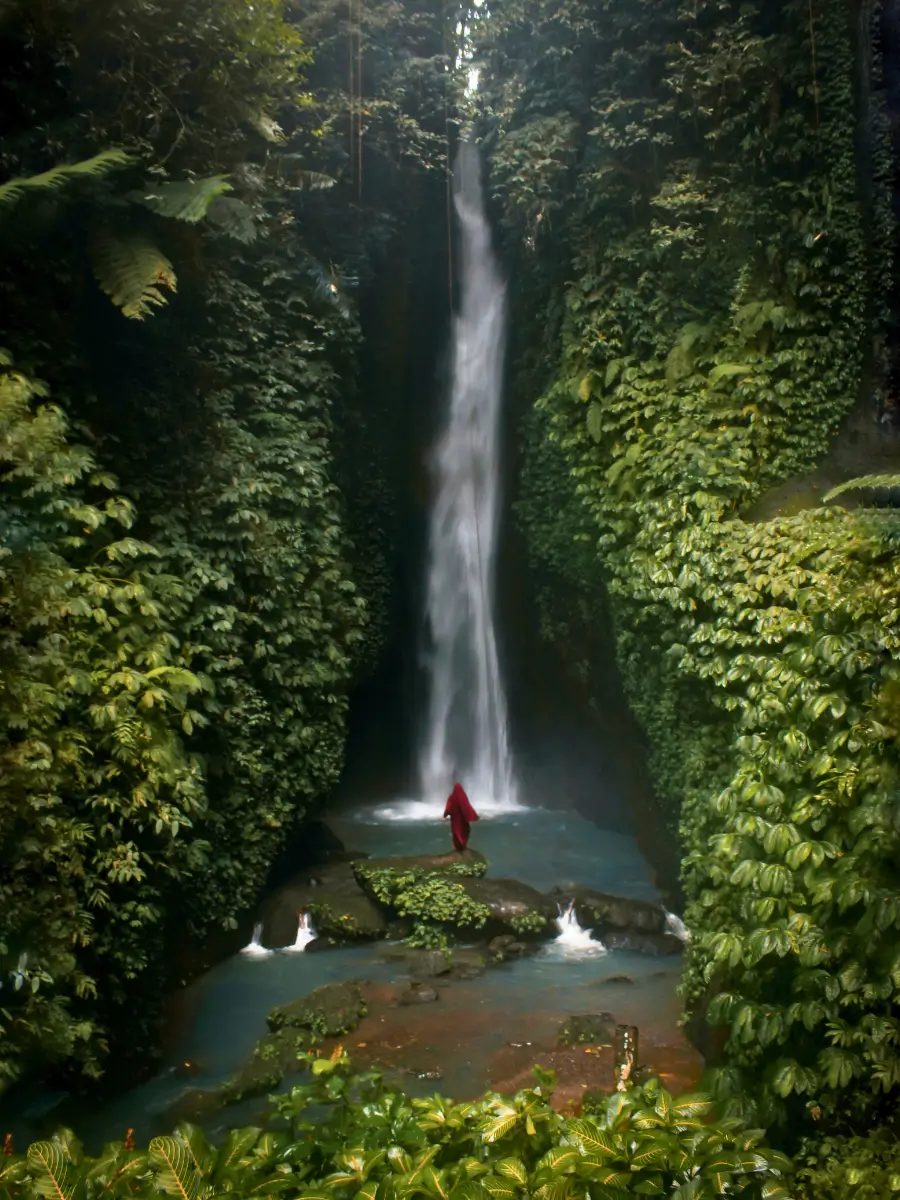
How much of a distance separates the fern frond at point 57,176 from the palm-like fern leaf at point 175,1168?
235 inches

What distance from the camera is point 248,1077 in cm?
641

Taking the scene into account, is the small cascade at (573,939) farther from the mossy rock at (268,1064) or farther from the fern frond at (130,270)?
the fern frond at (130,270)

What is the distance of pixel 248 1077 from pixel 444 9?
544 inches

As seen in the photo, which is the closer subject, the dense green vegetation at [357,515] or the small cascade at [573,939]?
the dense green vegetation at [357,515]

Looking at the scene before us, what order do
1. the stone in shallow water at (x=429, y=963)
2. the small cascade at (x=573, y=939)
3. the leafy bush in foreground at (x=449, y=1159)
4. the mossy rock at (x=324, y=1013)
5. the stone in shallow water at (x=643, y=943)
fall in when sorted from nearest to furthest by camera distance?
the leafy bush in foreground at (x=449, y=1159)
the mossy rock at (x=324, y=1013)
the stone in shallow water at (x=429, y=963)
the stone in shallow water at (x=643, y=943)
the small cascade at (x=573, y=939)

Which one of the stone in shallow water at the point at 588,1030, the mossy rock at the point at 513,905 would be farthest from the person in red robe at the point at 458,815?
the stone in shallow water at the point at 588,1030

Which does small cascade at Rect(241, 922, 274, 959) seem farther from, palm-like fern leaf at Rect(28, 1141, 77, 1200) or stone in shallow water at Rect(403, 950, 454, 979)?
palm-like fern leaf at Rect(28, 1141, 77, 1200)

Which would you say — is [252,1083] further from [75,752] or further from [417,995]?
[75,752]

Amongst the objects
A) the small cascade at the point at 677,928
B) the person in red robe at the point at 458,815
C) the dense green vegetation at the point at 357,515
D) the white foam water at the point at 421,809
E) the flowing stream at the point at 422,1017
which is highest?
the dense green vegetation at the point at 357,515

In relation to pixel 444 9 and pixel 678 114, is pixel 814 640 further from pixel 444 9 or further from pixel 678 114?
pixel 444 9

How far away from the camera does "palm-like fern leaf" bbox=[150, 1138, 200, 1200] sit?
9.05ft

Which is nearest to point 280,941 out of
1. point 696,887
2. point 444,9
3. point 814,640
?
point 696,887

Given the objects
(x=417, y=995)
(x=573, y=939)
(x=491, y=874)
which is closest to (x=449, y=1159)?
(x=417, y=995)

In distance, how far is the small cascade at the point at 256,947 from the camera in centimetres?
875
